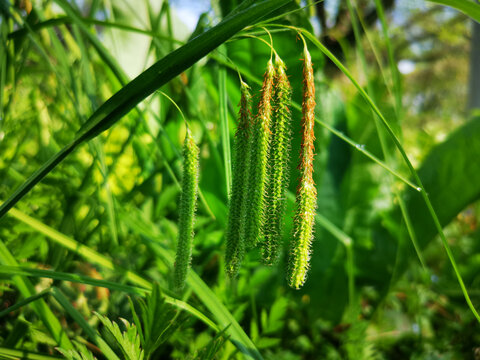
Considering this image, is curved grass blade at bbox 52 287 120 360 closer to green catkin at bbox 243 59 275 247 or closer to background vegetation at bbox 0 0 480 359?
background vegetation at bbox 0 0 480 359

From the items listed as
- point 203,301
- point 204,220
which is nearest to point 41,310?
point 203,301

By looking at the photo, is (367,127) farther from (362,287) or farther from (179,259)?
(179,259)

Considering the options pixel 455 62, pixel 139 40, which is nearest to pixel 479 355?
pixel 139 40

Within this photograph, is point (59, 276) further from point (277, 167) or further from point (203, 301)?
point (277, 167)

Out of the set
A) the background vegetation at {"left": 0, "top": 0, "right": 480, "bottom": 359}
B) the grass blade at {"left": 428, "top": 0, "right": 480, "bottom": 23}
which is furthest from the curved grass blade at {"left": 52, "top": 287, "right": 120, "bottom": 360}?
the grass blade at {"left": 428, "top": 0, "right": 480, "bottom": 23}

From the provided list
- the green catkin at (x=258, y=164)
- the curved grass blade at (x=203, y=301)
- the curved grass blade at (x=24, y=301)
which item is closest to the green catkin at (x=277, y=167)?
the green catkin at (x=258, y=164)
